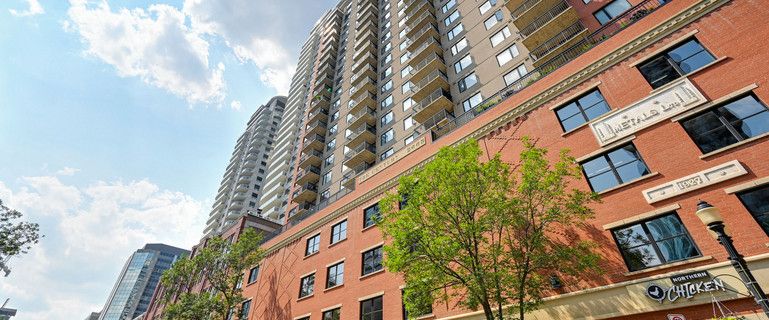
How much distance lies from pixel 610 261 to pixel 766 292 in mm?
3840

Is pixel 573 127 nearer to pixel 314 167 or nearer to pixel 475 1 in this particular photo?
pixel 475 1

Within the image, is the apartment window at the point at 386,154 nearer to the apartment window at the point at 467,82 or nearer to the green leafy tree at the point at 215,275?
the apartment window at the point at 467,82

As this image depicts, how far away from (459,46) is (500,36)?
5.18 metres

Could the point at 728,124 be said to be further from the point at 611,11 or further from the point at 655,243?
the point at 611,11

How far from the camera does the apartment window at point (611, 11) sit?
24.6 m

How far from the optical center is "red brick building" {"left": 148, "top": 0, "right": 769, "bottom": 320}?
36.4ft

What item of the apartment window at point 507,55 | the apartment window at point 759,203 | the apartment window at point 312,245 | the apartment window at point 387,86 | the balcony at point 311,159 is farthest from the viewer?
the balcony at point 311,159

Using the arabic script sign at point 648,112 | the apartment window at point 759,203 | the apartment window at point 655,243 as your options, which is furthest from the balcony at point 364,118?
the apartment window at point 759,203

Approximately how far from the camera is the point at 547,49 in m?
27.9

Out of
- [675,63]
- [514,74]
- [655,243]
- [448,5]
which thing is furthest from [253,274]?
[448,5]

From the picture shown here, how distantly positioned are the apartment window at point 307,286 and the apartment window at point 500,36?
25.5 m

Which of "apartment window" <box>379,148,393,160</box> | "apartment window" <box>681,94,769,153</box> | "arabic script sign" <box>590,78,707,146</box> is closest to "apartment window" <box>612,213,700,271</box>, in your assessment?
"apartment window" <box>681,94,769,153</box>

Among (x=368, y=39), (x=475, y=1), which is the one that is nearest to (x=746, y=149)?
(x=475, y=1)

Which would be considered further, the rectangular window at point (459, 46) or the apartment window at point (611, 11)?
the rectangular window at point (459, 46)
